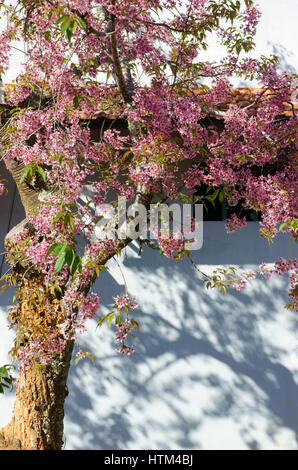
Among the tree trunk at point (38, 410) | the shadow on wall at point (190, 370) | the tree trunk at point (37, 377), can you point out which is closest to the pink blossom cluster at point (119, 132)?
the tree trunk at point (37, 377)

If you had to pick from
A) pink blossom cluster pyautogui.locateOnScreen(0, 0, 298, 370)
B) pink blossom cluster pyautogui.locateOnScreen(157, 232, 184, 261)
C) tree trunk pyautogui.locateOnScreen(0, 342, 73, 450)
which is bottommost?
tree trunk pyautogui.locateOnScreen(0, 342, 73, 450)

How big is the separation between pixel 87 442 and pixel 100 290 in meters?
1.63

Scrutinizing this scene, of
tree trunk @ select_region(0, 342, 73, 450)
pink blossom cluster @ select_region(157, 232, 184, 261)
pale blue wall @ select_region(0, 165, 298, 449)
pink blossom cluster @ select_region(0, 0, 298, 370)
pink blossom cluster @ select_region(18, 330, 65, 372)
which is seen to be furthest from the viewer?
pale blue wall @ select_region(0, 165, 298, 449)

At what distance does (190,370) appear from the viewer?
5062 millimetres

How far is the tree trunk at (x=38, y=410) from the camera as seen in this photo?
355cm

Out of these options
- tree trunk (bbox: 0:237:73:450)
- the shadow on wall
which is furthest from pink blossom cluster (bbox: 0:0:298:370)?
the shadow on wall

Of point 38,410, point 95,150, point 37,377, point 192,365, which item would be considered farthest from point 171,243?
point 192,365

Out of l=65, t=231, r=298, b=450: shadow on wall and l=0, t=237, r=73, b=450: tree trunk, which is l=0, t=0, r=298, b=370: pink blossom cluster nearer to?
l=0, t=237, r=73, b=450: tree trunk

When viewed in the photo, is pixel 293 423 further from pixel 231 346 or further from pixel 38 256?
pixel 38 256

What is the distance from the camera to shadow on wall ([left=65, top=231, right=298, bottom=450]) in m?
4.93

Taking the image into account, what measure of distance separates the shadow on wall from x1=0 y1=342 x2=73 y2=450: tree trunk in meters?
1.32

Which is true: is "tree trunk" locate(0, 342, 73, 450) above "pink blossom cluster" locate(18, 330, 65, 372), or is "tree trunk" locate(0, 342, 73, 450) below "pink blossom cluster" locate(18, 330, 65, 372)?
below

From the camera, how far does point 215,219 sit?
5.39m
